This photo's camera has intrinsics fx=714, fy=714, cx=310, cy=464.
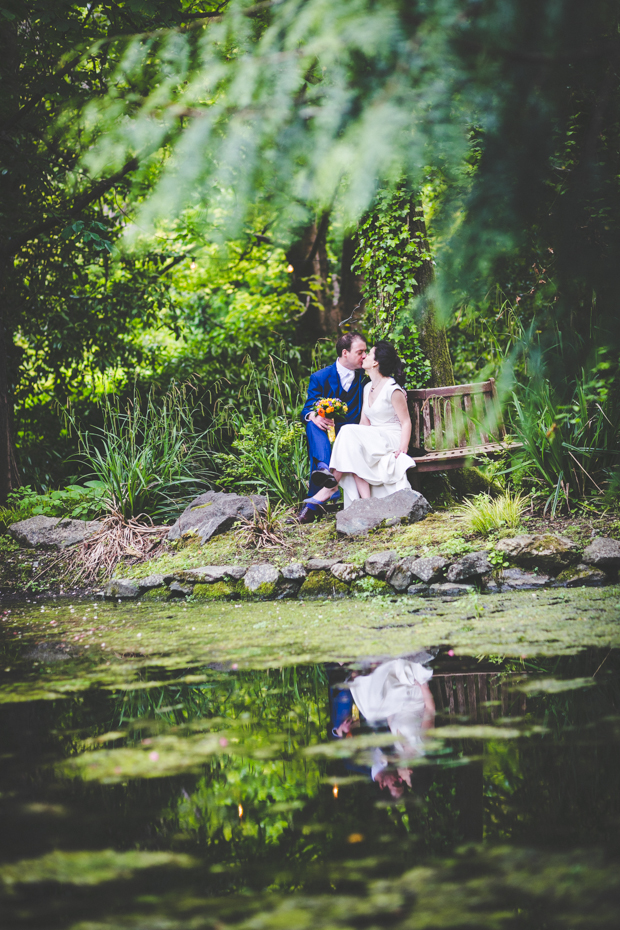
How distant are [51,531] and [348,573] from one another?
287 centimetres

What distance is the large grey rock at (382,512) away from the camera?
5156mm

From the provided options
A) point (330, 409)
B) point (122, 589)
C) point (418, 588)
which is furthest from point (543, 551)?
point (122, 589)

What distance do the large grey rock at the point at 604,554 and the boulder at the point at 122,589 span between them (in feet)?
9.92

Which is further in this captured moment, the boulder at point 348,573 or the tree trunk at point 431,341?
the tree trunk at point 431,341

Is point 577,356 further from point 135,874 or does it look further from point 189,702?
point 189,702

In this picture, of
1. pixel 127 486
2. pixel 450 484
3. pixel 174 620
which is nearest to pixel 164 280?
pixel 127 486

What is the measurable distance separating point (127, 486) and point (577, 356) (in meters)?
5.07

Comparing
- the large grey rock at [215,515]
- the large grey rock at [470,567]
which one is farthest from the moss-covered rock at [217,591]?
the large grey rock at [470,567]

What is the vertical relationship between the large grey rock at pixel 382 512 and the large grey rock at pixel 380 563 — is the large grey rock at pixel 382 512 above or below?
above

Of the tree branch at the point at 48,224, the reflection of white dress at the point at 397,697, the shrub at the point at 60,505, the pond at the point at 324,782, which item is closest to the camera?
the pond at the point at 324,782

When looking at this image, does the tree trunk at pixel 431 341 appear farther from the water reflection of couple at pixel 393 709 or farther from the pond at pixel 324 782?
the water reflection of couple at pixel 393 709

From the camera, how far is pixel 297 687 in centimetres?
264

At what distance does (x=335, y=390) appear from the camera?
20.2 ft

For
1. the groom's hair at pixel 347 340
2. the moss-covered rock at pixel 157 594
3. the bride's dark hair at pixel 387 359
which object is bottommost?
the moss-covered rock at pixel 157 594
